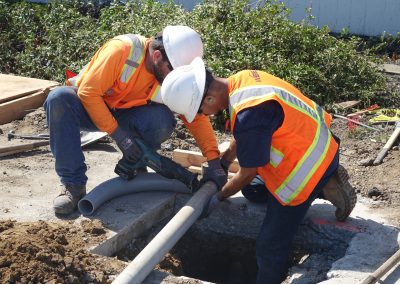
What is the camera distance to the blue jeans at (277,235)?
4488 millimetres

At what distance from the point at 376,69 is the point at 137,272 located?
522 centimetres

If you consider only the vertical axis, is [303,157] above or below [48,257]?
above

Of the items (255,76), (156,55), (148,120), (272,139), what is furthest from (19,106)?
(272,139)

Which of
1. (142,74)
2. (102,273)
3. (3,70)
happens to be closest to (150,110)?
(142,74)

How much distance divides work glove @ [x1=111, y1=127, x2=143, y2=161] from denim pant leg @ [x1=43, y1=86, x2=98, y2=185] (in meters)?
0.31

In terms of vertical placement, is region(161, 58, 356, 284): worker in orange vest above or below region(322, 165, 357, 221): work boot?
above

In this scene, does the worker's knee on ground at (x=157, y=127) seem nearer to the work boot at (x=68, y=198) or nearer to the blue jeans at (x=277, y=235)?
the work boot at (x=68, y=198)

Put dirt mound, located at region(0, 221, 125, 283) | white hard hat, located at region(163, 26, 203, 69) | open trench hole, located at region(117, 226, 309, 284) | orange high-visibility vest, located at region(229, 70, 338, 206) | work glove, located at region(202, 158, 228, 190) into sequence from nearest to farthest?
1. dirt mound, located at region(0, 221, 125, 283)
2. orange high-visibility vest, located at region(229, 70, 338, 206)
3. white hard hat, located at region(163, 26, 203, 69)
4. work glove, located at region(202, 158, 228, 190)
5. open trench hole, located at region(117, 226, 309, 284)

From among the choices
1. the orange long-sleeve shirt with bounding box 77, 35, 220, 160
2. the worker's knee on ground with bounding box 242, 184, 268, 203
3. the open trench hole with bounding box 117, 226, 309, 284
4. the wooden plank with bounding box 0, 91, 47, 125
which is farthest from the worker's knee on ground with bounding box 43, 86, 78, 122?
the wooden plank with bounding box 0, 91, 47, 125

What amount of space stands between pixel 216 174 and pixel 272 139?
0.92m

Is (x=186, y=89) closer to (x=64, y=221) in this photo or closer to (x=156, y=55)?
(x=156, y=55)

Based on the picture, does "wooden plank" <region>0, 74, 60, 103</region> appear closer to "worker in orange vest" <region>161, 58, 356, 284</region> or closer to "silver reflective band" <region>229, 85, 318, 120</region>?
"worker in orange vest" <region>161, 58, 356, 284</region>

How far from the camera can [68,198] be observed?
4984 mm

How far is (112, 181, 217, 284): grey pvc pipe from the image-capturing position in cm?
400
